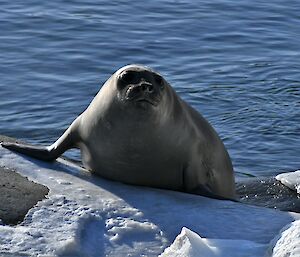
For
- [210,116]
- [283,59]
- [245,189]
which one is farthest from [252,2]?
[245,189]

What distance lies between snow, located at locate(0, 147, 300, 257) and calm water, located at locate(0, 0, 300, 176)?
10.4 ft

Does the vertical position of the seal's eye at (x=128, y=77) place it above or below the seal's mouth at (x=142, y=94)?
above

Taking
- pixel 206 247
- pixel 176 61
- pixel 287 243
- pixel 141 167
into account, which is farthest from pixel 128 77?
pixel 176 61

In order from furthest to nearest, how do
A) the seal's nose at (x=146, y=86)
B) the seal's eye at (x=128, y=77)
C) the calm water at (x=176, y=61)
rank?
1. the calm water at (x=176, y=61)
2. the seal's eye at (x=128, y=77)
3. the seal's nose at (x=146, y=86)

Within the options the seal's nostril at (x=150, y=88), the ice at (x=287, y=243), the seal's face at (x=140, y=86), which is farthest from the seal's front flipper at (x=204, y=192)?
the ice at (x=287, y=243)

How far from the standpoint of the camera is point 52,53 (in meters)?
14.0

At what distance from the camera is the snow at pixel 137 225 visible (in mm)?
6059

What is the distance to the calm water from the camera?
11.1m

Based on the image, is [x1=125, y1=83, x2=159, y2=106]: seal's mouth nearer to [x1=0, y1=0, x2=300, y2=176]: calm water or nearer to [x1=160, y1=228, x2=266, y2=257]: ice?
[x1=160, y1=228, x2=266, y2=257]: ice

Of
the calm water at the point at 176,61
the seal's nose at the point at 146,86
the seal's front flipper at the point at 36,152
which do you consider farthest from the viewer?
the calm water at the point at 176,61

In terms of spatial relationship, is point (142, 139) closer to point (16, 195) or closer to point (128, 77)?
point (128, 77)

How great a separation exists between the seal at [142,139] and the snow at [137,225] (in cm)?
17

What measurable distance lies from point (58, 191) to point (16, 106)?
15.9 feet

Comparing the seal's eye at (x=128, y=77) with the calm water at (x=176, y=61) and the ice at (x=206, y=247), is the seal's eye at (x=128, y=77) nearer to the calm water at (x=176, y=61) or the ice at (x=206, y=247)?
the ice at (x=206, y=247)
